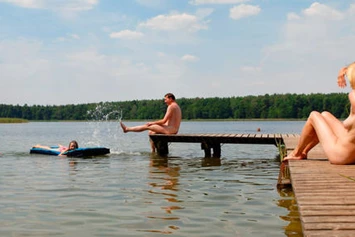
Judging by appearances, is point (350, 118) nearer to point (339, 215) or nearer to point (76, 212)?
point (339, 215)

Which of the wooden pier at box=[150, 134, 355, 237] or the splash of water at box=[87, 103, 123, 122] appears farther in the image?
the splash of water at box=[87, 103, 123, 122]

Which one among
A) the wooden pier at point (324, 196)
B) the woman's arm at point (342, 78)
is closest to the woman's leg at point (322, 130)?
the wooden pier at point (324, 196)

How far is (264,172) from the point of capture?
42.4 ft

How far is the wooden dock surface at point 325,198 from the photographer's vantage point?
346cm

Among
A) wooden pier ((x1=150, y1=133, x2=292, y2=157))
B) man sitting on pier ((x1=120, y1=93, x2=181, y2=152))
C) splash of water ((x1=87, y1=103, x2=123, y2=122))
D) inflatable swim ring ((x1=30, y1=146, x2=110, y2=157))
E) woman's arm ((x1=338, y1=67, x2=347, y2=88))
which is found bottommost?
inflatable swim ring ((x1=30, y1=146, x2=110, y2=157))

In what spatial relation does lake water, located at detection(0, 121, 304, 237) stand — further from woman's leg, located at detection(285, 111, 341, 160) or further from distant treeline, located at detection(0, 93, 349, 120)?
distant treeline, located at detection(0, 93, 349, 120)

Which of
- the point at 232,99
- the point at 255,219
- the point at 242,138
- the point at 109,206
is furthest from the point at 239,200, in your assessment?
the point at 232,99

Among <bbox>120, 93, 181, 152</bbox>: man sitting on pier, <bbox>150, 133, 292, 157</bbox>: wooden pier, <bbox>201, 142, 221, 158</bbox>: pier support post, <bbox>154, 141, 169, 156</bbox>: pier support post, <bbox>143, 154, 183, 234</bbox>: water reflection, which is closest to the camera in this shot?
<bbox>143, 154, 183, 234</bbox>: water reflection

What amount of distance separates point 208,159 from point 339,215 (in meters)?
13.5

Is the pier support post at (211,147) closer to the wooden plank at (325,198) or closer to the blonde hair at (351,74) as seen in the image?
the wooden plank at (325,198)

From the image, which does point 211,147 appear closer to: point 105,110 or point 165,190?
point 165,190

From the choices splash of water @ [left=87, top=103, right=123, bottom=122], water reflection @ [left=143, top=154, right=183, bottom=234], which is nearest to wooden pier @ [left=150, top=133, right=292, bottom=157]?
water reflection @ [left=143, top=154, right=183, bottom=234]

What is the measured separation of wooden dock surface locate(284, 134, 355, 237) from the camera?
11.3 feet

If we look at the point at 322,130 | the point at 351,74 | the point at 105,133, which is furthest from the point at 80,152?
the point at 105,133
